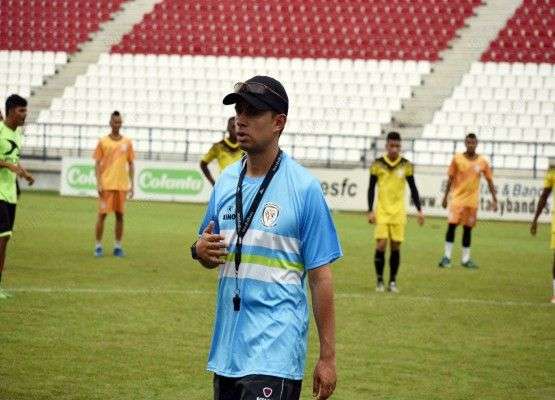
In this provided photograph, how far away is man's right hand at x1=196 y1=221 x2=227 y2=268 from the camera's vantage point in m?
5.16

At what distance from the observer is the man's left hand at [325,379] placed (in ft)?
16.8

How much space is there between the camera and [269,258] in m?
5.23

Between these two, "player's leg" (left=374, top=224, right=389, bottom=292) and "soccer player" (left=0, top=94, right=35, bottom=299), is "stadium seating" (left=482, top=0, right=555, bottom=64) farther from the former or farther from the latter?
"soccer player" (left=0, top=94, right=35, bottom=299)

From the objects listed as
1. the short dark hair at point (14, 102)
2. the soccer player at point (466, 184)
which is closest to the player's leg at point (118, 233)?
the soccer player at point (466, 184)

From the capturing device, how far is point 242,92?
512 cm

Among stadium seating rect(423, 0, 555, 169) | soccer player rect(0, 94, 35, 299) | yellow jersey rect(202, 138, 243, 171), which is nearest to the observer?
soccer player rect(0, 94, 35, 299)

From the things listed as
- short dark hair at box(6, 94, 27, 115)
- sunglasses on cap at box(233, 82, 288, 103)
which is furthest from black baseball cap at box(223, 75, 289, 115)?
short dark hair at box(6, 94, 27, 115)

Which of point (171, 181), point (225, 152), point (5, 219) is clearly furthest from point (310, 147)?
point (5, 219)

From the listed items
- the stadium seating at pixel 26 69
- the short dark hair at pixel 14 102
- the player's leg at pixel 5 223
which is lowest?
the player's leg at pixel 5 223

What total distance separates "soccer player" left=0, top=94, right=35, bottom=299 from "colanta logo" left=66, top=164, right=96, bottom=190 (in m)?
23.5

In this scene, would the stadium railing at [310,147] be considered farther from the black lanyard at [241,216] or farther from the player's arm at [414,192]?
the black lanyard at [241,216]

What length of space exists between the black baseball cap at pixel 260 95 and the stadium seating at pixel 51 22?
141 ft

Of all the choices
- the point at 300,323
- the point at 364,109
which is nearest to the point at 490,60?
the point at 364,109

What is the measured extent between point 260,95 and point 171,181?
105ft
